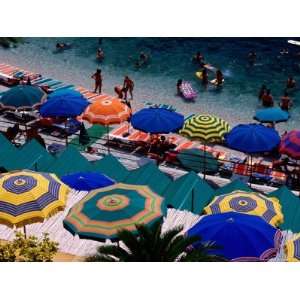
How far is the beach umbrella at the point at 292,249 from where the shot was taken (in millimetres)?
10680

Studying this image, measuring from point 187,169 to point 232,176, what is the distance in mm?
1476

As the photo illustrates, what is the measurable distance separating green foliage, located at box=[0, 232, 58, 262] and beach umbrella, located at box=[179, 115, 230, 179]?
847 centimetres

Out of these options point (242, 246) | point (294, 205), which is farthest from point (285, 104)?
point (242, 246)

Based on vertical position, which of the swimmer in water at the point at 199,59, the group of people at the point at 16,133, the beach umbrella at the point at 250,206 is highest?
the swimmer in water at the point at 199,59

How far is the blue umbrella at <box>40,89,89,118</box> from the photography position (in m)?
18.6

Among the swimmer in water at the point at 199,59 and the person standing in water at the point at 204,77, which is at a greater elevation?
the swimmer in water at the point at 199,59

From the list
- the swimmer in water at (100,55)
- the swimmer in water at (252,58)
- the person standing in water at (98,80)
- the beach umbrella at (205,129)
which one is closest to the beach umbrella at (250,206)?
the beach umbrella at (205,129)

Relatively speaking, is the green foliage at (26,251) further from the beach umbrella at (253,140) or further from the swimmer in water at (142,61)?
the swimmer in water at (142,61)

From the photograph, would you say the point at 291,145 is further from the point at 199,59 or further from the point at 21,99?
the point at 199,59

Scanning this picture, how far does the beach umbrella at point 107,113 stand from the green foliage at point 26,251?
28.7ft

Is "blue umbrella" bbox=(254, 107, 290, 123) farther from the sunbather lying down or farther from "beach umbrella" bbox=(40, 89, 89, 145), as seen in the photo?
the sunbather lying down

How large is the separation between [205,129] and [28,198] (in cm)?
798

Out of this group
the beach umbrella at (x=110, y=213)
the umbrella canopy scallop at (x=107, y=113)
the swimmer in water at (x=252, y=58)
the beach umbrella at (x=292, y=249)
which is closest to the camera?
the beach umbrella at (x=110, y=213)
